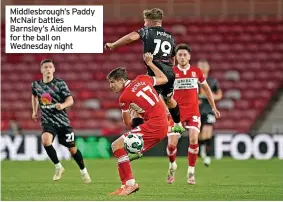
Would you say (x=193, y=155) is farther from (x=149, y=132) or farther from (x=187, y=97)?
(x=149, y=132)

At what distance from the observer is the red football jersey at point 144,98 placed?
10273 millimetres

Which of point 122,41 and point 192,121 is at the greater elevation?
point 122,41

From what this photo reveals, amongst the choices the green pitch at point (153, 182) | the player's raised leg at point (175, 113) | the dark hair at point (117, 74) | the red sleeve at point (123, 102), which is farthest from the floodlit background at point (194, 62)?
the dark hair at point (117, 74)

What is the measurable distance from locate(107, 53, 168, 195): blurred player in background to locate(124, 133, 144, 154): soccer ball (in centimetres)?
11

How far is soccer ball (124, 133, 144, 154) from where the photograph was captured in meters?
10.2

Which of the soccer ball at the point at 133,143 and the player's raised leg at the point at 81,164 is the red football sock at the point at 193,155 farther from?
the soccer ball at the point at 133,143

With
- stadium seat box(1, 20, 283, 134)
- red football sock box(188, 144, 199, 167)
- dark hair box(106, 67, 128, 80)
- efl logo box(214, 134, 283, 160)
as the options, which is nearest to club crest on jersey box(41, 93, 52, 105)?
red football sock box(188, 144, 199, 167)

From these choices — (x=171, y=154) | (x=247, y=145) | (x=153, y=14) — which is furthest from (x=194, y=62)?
(x=153, y=14)

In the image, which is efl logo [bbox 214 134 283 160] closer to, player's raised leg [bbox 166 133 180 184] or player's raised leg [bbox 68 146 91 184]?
player's raised leg [bbox 166 133 180 184]

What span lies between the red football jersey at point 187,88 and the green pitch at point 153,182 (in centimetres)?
110

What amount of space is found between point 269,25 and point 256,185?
15.3 metres

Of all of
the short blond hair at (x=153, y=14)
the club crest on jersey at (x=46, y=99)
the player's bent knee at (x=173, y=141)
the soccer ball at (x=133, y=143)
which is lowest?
the player's bent knee at (x=173, y=141)

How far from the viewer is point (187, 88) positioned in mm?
13359

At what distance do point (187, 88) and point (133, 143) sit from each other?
10.8 ft
